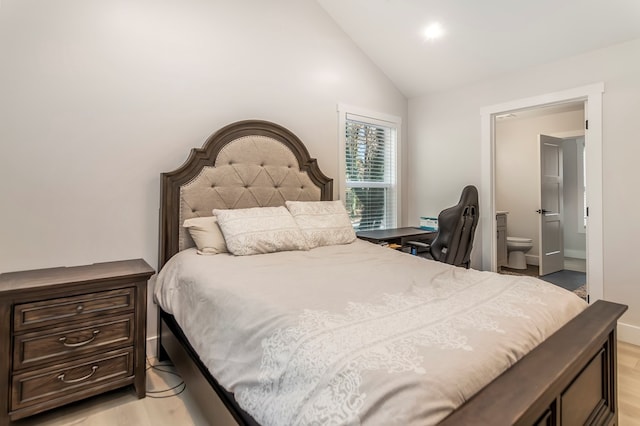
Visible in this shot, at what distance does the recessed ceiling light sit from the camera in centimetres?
308

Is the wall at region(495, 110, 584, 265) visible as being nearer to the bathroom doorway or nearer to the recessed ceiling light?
the bathroom doorway

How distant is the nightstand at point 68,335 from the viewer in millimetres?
1605

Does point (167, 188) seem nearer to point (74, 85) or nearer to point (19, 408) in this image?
point (74, 85)

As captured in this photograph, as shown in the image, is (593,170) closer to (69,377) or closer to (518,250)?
(518,250)

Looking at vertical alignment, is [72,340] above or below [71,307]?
below

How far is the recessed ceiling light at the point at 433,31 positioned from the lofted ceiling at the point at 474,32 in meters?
0.04

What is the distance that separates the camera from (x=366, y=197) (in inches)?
154

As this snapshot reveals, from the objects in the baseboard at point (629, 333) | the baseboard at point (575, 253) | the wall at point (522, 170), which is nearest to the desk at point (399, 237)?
the baseboard at point (629, 333)

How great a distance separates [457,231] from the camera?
2.92 m

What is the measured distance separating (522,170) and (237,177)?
479cm

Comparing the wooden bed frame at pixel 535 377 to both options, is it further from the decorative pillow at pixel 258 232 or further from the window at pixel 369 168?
the window at pixel 369 168

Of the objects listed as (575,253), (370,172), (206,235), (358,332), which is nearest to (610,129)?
(370,172)

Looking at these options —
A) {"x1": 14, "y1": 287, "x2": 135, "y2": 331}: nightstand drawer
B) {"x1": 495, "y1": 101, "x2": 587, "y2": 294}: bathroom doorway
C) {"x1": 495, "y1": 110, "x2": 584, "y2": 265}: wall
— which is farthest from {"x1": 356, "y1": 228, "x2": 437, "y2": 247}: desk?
{"x1": 495, "y1": 110, "x2": 584, "y2": 265}: wall

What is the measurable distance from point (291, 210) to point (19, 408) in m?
1.89
